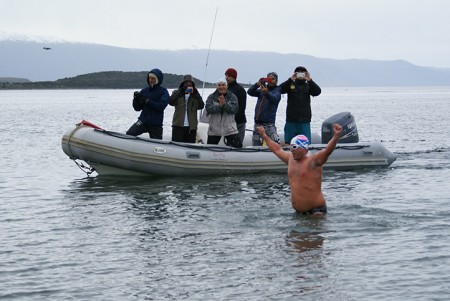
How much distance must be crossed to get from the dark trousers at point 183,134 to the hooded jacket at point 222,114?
37cm

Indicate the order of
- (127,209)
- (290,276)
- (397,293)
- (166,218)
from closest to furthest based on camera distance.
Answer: (397,293) → (290,276) → (166,218) → (127,209)

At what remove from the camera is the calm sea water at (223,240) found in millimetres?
7770

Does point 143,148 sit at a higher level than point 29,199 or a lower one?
higher

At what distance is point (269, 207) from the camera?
11883 millimetres

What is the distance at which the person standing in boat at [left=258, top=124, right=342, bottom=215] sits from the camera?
10.3 metres

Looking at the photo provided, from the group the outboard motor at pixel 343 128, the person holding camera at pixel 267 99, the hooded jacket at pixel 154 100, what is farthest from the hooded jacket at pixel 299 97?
the hooded jacket at pixel 154 100

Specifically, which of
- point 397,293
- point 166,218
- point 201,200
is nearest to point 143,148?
point 201,200

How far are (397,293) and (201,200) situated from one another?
5.81 metres

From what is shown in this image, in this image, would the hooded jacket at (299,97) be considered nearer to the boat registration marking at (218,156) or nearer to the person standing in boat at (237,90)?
the person standing in boat at (237,90)

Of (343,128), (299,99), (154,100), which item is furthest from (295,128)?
(154,100)

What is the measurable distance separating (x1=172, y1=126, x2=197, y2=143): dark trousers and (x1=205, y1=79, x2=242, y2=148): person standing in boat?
33cm

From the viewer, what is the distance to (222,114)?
1455cm

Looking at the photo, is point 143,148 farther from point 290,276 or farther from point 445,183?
point 290,276

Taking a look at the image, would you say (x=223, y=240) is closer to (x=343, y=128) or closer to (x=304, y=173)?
(x=304, y=173)
